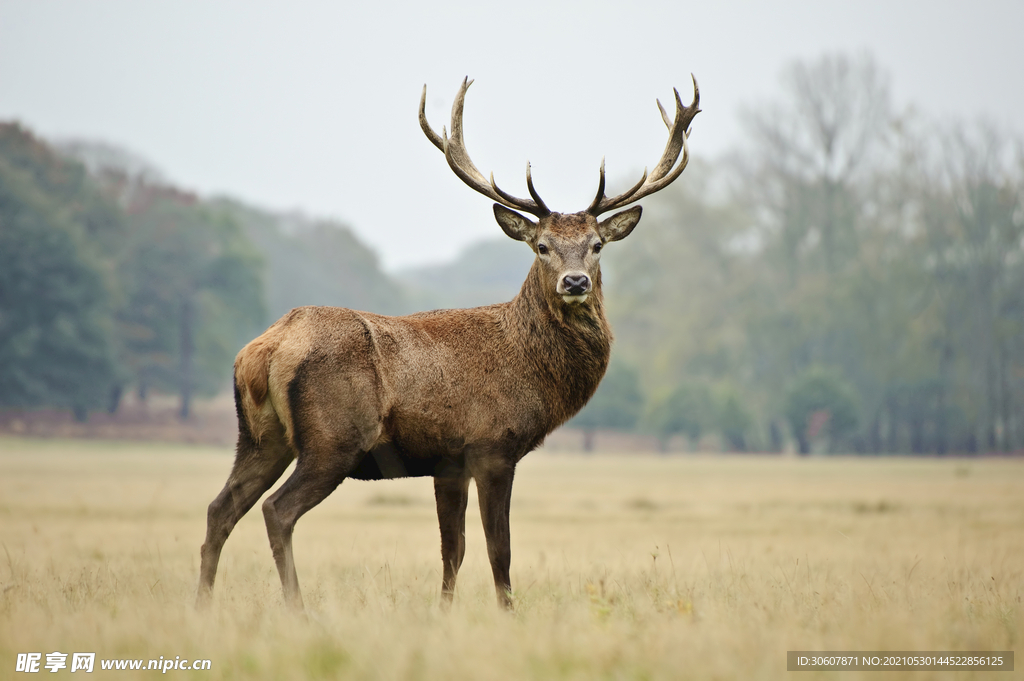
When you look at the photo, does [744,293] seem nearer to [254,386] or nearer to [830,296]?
[830,296]

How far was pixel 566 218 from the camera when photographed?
7.83m

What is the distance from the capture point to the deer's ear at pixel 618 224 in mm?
8203

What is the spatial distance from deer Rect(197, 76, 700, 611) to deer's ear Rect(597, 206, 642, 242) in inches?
7.9

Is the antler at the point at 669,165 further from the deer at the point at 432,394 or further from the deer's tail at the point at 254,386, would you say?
the deer's tail at the point at 254,386

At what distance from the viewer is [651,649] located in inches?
186

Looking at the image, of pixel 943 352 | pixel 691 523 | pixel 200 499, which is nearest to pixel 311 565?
pixel 691 523

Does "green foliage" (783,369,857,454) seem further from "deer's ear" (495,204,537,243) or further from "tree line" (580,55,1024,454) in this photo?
"deer's ear" (495,204,537,243)

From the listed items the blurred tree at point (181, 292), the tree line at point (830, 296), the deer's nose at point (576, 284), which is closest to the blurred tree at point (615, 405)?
the tree line at point (830, 296)

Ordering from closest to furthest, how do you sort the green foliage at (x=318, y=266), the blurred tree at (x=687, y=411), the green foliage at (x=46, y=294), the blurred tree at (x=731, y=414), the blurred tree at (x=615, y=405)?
the green foliage at (x=46, y=294) < the blurred tree at (x=731, y=414) < the blurred tree at (x=687, y=411) < the blurred tree at (x=615, y=405) < the green foliage at (x=318, y=266)

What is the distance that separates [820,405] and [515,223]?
45222mm

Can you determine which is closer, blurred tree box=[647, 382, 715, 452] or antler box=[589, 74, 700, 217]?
antler box=[589, 74, 700, 217]

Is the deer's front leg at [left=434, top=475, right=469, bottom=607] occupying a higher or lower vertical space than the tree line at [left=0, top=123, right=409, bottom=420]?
lower

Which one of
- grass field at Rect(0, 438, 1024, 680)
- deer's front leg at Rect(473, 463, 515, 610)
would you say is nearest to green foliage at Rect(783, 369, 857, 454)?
grass field at Rect(0, 438, 1024, 680)

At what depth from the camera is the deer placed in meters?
6.79
